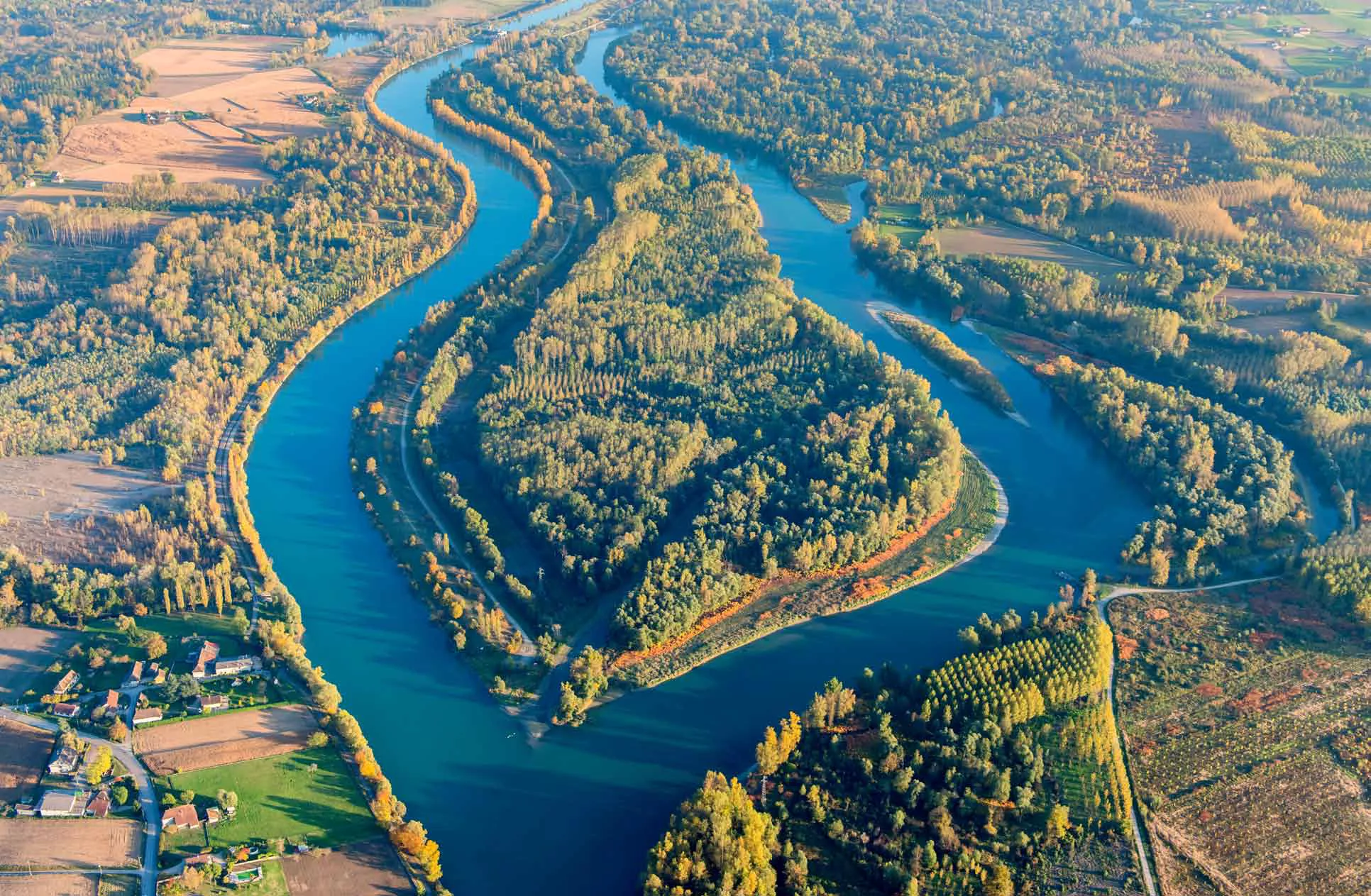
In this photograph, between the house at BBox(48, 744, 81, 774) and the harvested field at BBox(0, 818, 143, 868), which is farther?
the house at BBox(48, 744, 81, 774)

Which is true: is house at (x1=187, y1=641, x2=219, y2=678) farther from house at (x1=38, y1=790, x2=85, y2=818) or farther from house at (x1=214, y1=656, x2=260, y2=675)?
house at (x1=38, y1=790, x2=85, y2=818)

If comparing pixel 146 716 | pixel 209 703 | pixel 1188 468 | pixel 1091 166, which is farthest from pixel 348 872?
pixel 1091 166

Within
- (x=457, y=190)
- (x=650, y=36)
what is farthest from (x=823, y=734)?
(x=650, y=36)

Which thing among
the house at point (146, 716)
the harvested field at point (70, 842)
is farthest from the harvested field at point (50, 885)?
the house at point (146, 716)

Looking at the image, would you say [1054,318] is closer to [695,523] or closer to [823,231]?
[823,231]

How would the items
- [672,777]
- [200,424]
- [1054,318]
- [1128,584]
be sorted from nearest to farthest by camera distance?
[672,777] → [1128,584] → [200,424] → [1054,318]

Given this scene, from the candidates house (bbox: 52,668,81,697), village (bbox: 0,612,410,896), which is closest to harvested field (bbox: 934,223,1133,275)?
village (bbox: 0,612,410,896)
